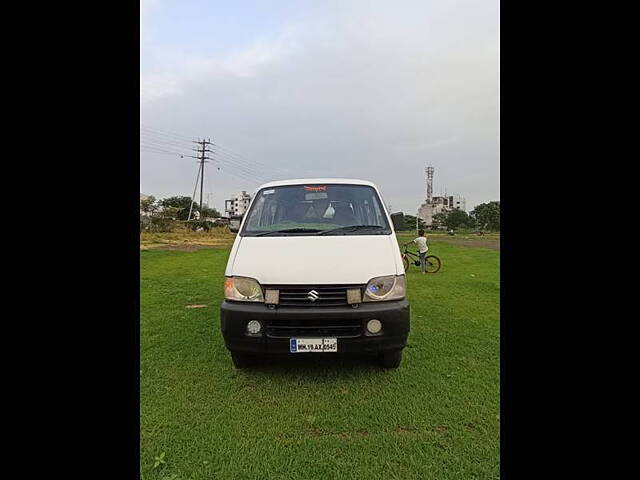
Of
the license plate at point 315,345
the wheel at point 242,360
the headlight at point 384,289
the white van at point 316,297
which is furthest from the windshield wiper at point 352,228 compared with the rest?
the wheel at point 242,360

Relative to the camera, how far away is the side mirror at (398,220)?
155 inches

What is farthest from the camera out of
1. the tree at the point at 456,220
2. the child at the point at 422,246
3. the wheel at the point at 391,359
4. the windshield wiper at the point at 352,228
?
the tree at the point at 456,220

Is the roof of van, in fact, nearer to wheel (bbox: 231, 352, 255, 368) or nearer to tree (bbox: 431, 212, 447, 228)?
wheel (bbox: 231, 352, 255, 368)

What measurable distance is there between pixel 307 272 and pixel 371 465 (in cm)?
146

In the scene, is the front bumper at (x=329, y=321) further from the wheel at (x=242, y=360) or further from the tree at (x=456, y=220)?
the tree at (x=456, y=220)

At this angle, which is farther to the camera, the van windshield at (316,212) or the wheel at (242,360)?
the van windshield at (316,212)

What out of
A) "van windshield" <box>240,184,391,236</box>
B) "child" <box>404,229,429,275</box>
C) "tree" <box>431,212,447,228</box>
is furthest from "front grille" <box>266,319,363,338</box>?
"tree" <box>431,212,447,228</box>

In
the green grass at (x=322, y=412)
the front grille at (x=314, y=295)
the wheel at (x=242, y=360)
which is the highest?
the front grille at (x=314, y=295)

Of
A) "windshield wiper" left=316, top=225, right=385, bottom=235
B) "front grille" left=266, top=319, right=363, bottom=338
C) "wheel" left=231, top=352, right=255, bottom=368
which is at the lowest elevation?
"wheel" left=231, top=352, right=255, bottom=368

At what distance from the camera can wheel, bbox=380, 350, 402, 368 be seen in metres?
3.38

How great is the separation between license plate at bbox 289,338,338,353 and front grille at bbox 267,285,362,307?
29 centimetres
